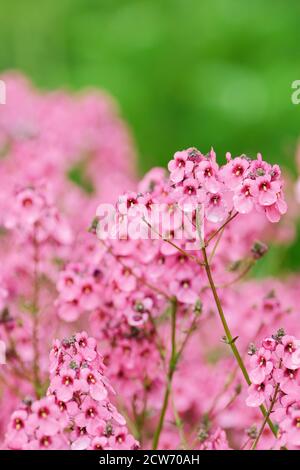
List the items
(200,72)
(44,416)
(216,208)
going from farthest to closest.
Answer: (200,72)
(216,208)
(44,416)

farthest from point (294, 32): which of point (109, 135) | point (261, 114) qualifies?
point (109, 135)

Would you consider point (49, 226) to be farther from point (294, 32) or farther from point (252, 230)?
point (294, 32)

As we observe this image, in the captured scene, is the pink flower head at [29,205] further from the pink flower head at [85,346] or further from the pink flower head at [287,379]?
the pink flower head at [287,379]

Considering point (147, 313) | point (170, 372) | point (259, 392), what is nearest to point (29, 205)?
point (147, 313)

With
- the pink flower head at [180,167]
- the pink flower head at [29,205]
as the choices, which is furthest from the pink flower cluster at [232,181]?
the pink flower head at [29,205]

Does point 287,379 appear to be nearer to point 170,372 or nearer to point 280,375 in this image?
point 280,375

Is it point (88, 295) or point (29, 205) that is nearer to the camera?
point (88, 295)

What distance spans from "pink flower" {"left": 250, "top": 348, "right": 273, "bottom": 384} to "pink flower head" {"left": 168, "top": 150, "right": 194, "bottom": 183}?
40 centimetres

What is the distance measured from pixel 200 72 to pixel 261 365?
4.21 m

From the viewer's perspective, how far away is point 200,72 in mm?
5844

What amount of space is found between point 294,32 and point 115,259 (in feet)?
13.4

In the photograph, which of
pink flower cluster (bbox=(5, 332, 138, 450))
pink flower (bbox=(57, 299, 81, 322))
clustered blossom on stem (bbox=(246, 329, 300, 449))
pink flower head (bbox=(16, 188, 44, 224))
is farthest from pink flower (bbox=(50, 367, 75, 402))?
pink flower head (bbox=(16, 188, 44, 224))

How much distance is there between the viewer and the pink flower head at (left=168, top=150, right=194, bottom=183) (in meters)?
1.91

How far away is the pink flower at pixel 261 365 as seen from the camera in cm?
183
